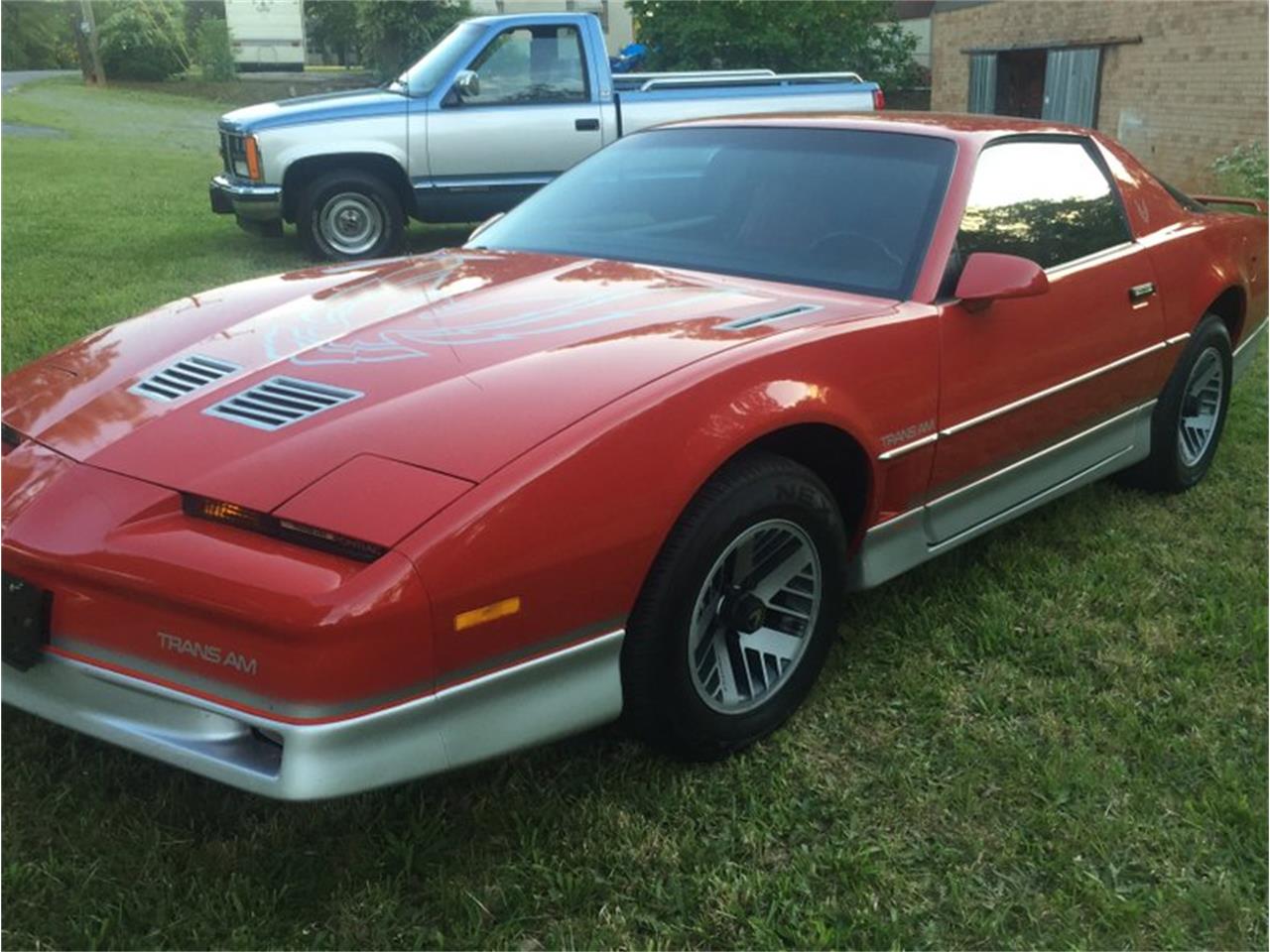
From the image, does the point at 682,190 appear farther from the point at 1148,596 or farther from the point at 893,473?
the point at 1148,596

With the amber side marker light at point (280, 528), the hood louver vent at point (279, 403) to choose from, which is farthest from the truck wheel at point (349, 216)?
the amber side marker light at point (280, 528)

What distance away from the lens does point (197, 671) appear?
7.00 feet

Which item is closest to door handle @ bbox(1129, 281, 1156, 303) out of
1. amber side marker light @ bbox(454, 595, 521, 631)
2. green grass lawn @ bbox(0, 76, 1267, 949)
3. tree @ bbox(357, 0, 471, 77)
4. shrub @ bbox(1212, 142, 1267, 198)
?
green grass lawn @ bbox(0, 76, 1267, 949)

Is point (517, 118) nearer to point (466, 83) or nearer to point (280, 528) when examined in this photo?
point (466, 83)

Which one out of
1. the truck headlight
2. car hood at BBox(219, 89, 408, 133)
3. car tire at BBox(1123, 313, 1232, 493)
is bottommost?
car tire at BBox(1123, 313, 1232, 493)

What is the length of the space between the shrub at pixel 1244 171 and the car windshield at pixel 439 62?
777 cm

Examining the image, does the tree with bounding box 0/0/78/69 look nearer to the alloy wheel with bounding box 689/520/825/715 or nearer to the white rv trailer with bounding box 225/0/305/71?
the white rv trailer with bounding box 225/0/305/71

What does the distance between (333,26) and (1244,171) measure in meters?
19.6

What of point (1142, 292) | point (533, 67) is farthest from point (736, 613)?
point (533, 67)

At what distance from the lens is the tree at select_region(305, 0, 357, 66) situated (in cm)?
2545

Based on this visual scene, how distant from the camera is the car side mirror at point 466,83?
30.7 feet

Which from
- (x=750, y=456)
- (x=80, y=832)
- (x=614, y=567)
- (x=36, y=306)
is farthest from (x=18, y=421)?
(x=36, y=306)

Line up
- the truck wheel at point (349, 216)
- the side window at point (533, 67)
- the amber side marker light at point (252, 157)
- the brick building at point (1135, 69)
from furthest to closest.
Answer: the brick building at point (1135, 69)
the side window at point (533, 67)
the truck wheel at point (349, 216)
the amber side marker light at point (252, 157)

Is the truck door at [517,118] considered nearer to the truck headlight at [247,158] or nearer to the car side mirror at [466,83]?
the car side mirror at [466,83]
